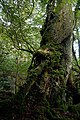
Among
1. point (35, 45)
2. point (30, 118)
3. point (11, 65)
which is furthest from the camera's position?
point (11, 65)

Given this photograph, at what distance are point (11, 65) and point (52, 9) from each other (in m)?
4.61

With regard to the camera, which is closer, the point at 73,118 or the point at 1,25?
the point at 73,118

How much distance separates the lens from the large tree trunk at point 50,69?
14.4 feet

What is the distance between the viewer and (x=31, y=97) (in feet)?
14.9

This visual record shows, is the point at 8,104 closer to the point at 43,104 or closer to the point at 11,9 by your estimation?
the point at 43,104

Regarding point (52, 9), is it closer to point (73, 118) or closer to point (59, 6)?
point (59, 6)

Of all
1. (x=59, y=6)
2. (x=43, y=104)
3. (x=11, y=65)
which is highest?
(x=59, y=6)

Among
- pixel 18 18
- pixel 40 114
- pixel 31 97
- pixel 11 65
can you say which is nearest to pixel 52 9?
pixel 18 18

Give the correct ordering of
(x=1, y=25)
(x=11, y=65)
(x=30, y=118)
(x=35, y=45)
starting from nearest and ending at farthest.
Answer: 1. (x=30, y=118)
2. (x=1, y=25)
3. (x=35, y=45)
4. (x=11, y=65)

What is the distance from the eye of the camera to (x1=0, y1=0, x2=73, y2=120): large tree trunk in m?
4.38

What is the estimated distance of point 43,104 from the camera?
455cm

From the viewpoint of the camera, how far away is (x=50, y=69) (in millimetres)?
4910

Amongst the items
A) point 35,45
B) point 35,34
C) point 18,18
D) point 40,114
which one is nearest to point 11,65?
point 35,45

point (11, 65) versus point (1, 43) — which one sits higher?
point (1, 43)
